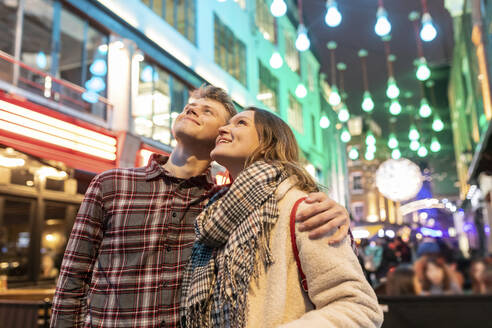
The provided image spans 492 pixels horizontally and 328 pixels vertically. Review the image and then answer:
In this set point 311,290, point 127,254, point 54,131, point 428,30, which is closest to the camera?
point 311,290

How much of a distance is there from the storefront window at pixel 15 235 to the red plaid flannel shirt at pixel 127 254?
800 centimetres

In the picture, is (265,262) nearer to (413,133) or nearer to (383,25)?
(383,25)

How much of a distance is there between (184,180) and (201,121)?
346 millimetres

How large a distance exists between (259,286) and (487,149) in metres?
16.1

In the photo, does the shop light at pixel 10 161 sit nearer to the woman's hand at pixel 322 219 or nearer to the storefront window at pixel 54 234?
the storefront window at pixel 54 234

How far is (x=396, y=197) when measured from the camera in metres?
14.8

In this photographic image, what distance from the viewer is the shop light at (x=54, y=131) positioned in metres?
6.74

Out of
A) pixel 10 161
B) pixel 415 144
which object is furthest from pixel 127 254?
pixel 415 144

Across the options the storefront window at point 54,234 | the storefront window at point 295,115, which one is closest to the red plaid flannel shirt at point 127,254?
the storefront window at point 54,234

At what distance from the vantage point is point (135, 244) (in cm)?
201

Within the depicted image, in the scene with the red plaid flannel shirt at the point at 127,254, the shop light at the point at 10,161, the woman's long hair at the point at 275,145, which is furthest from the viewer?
the shop light at the point at 10,161

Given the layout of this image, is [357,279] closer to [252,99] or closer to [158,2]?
[158,2]

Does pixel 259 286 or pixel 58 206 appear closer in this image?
pixel 259 286

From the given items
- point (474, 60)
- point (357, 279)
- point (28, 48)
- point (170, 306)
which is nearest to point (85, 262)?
point (170, 306)
